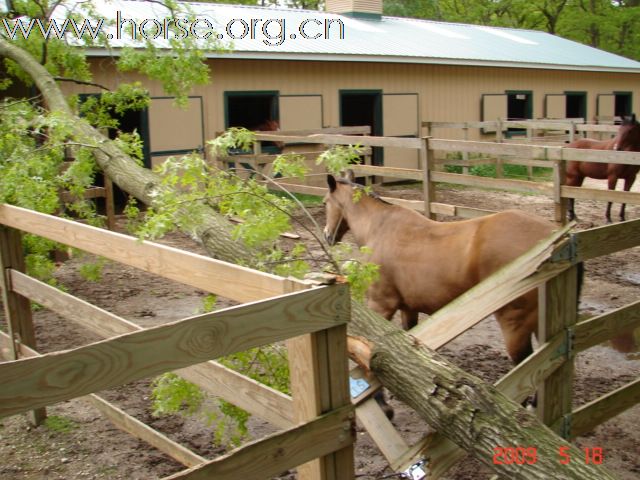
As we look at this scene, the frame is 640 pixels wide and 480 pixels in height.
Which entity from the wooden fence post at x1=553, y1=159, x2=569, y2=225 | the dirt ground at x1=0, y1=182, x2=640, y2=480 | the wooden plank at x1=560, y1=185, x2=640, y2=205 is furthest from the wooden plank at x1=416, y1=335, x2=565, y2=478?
the wooden plank at x1=560, y1=185, x2=640, y2=205

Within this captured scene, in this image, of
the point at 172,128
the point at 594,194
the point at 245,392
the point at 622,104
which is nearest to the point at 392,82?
the point at 172,128

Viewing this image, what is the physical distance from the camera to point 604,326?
3336 mm

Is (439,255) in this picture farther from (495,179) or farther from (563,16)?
(563,16)

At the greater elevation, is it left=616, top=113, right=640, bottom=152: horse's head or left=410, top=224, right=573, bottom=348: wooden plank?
left=616, top=113, right=640, bottom=152: horse's head

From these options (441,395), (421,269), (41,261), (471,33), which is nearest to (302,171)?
(421,269)

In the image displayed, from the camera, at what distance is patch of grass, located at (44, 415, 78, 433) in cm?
444

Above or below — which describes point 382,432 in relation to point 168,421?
above

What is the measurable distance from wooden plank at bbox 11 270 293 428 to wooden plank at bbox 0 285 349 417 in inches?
19.6

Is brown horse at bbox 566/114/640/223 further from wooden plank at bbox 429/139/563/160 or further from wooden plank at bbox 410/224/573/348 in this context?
wooden plank at bbox 410/224/573/348

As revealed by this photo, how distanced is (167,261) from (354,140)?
834 cm

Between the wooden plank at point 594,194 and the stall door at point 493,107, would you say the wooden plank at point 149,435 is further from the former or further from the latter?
the stall door at point 493,107

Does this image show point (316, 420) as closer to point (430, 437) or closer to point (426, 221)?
point (430, 437)

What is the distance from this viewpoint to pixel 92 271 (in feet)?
18.6

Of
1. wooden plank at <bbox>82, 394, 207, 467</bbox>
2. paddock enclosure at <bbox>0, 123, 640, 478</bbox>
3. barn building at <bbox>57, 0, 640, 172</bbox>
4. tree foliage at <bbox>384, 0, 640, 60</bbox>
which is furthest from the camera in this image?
tree foliage at <bbox>384, 0, 640, 60</bbox>
